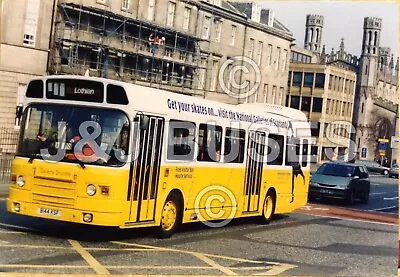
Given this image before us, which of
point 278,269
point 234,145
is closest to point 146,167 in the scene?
point 278,269

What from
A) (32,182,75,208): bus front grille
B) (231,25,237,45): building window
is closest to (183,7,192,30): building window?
(231,25,237,45): building window

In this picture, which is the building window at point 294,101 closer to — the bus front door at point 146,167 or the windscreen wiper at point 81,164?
the bus front door at point 146,167

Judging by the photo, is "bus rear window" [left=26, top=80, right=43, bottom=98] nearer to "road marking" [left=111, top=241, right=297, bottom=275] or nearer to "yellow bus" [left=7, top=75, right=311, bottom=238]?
"yellow bus" [left=7, top=75, right=311, bottom=238]

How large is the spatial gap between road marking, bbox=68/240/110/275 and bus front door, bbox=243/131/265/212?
5.58 metres

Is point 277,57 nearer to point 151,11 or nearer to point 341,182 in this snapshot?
point 151,11

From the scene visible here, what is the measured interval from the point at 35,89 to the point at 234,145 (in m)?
5.00

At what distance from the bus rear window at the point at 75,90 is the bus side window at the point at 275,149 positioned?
21.9 ft

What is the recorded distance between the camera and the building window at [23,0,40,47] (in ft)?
112

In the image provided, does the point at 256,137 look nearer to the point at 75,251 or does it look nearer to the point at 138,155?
the point at 138,155

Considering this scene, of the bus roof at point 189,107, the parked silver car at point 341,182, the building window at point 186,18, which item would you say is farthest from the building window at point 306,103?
the bus roof at point 189,107

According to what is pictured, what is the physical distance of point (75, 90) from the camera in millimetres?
12281

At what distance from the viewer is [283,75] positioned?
111ft

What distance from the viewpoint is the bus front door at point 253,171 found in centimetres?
1672

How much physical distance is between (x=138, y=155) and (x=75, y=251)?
2.06 m
